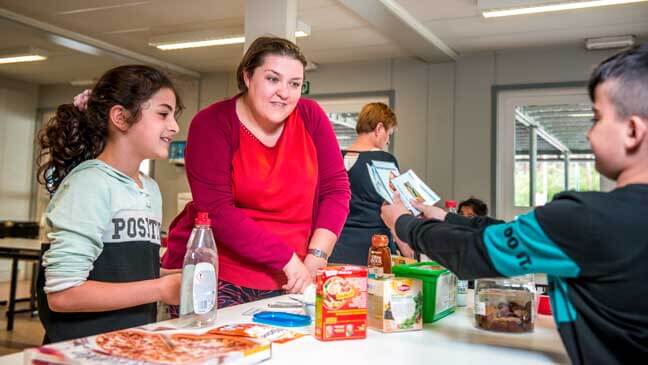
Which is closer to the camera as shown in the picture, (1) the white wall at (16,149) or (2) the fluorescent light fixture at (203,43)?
(2) the fluorescent light fixture at (203,43)

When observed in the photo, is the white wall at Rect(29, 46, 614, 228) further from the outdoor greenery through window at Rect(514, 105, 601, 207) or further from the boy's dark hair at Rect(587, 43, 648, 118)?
the boy's dark hair at Rect(587, 43, 648, 118)

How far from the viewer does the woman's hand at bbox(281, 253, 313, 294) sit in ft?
4.97

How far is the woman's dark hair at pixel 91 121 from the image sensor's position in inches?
57.0

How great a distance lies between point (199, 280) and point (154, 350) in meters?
0.22

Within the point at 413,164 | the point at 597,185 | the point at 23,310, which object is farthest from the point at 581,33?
the point at 23,310

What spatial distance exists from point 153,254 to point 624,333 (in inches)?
43.9

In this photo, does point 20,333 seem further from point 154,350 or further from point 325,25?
point 154,350

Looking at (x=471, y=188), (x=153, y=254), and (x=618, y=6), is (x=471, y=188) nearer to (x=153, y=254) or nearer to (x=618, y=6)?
(x=618, y=6)

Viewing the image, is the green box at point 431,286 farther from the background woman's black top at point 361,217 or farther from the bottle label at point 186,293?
the background woman's black top at point 361,217

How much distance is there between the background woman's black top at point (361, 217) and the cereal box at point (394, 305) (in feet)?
5.52

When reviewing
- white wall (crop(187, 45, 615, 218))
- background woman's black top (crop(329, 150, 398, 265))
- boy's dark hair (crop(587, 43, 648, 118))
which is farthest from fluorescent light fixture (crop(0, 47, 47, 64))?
boy's dark hair (crop(587, 43, 648, 118))

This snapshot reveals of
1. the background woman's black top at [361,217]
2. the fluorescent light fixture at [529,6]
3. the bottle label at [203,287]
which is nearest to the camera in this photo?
the bottle label at [203,287]

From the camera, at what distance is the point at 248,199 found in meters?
1.61

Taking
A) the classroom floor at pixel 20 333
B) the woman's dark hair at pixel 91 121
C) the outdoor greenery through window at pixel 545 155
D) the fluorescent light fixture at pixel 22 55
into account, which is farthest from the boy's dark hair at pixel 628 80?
the fluorescent light fixture at pixel 22 55
